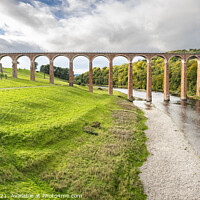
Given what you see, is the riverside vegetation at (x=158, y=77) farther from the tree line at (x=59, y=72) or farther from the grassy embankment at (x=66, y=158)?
the grassy embankment at (x=66, y=158)

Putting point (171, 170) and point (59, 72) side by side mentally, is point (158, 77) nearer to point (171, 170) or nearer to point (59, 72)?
point (59, 72)

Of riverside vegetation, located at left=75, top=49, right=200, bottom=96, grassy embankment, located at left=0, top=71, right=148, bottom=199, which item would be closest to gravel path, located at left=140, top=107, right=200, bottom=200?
grassy embankment, located at left=0, top=71, right=148, bottom=199

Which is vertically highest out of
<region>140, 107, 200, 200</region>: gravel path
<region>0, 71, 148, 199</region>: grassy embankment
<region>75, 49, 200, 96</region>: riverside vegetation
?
<region>75, 49, 200, 96</region>: riverside vegetation

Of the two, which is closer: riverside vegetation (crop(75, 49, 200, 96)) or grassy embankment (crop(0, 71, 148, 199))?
grassy embankment (crop(0, 71, 148, 199))

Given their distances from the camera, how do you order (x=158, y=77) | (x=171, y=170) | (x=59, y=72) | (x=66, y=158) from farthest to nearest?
(x=59, y=72) < (x=158, y=77) < (x=171, y=170) < (x=66, y=158)

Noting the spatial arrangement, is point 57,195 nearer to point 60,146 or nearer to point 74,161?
point 74,161

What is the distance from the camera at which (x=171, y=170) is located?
38.5 feet

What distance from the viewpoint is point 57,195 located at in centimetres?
794

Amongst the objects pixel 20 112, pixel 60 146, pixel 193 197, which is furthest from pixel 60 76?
pixel 193 197

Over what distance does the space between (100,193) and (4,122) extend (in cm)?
1237

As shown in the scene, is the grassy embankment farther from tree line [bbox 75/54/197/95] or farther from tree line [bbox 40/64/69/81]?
tree line [bbox 40/64/69/81]

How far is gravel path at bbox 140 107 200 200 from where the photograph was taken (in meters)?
9.43

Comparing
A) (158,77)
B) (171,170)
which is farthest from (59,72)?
(171,170)

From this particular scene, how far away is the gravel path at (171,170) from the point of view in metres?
9.43
